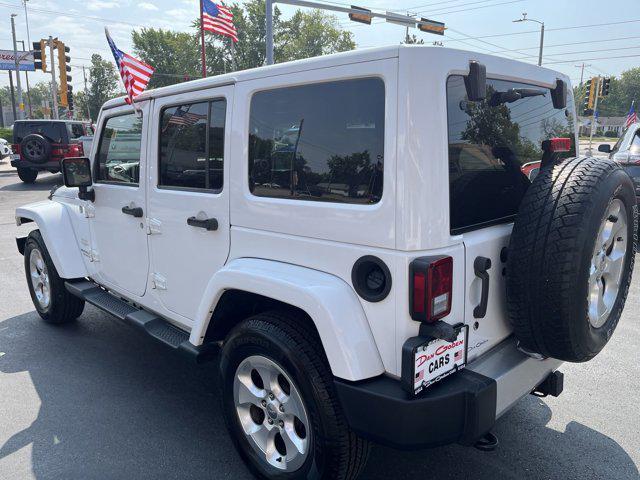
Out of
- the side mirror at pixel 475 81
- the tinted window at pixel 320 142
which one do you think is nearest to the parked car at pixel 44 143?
the tinted window at pixel 320 142

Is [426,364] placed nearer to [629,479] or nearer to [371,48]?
[371,48]

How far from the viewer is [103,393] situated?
3.58m

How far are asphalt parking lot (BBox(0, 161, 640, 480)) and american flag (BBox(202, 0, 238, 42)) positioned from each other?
453 inches

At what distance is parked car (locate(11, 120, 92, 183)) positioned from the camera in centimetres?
1575

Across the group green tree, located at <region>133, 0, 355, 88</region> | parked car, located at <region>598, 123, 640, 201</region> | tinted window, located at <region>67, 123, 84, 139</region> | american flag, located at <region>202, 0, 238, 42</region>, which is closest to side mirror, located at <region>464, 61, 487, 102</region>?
parked car, located at <region>598, 123, 640, 201</region>

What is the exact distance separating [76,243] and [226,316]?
2228 mm

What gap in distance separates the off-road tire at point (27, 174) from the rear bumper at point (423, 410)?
18.1m

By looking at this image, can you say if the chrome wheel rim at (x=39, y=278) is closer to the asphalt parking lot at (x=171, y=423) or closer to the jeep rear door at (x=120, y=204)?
the asphalt parking lot at (x=171, y=423)

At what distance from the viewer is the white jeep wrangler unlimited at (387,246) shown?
1993mm

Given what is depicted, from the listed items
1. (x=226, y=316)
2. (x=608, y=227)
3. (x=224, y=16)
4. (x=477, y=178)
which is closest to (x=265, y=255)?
(x=226, y=316)

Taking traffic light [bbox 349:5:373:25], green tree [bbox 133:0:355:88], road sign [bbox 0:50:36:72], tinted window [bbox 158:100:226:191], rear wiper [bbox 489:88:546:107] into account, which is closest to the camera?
rear wiper [bbox 489:88:546:107]

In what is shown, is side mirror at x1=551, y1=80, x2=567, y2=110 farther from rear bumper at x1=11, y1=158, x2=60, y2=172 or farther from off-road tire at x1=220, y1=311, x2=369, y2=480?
rear bumper at x1=11, y1=158, x2=60, y2=172

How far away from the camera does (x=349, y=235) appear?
83.5 inches

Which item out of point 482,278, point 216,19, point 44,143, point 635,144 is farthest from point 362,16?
point 482,278
